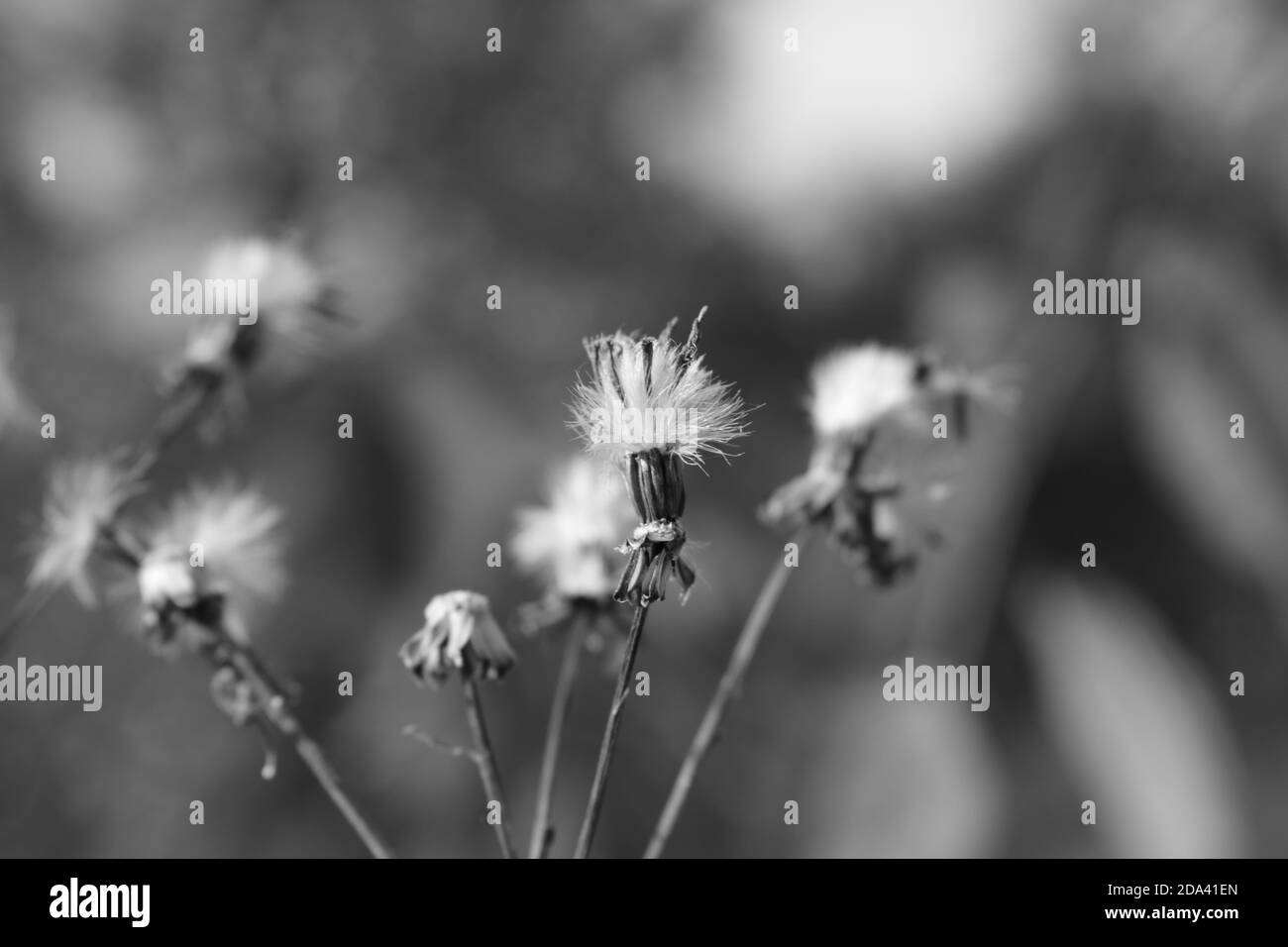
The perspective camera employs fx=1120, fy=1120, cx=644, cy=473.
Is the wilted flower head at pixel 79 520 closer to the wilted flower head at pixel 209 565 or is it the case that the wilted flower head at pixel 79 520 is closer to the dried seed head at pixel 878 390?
the wilted flower head at pixel 209 565

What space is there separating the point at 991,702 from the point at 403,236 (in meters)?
1.24

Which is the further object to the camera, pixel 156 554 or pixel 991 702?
pixel 991 702

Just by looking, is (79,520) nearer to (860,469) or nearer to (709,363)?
(860,469)

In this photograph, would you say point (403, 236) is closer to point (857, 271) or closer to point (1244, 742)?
point (857, 271)

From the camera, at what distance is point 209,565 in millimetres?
512

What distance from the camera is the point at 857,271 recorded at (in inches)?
78.4

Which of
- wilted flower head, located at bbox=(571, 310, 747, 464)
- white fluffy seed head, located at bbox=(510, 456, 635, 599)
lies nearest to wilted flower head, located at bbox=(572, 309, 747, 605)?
wilted flower head, located at bbox=(571, 310, 747, 464)

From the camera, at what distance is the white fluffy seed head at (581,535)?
54cm

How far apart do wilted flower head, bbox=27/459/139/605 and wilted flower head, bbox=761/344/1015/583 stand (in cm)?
29

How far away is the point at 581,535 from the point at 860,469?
14cm

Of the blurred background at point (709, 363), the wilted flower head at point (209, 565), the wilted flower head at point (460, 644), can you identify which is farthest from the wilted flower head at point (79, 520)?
the blurred background at point (709, 363)

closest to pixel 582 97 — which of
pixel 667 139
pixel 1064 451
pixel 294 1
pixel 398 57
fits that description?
pixel 667 139

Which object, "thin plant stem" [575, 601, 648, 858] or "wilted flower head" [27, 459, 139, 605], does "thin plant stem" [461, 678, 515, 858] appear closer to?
"thin plant stem" [575, 601, 648, 858]
